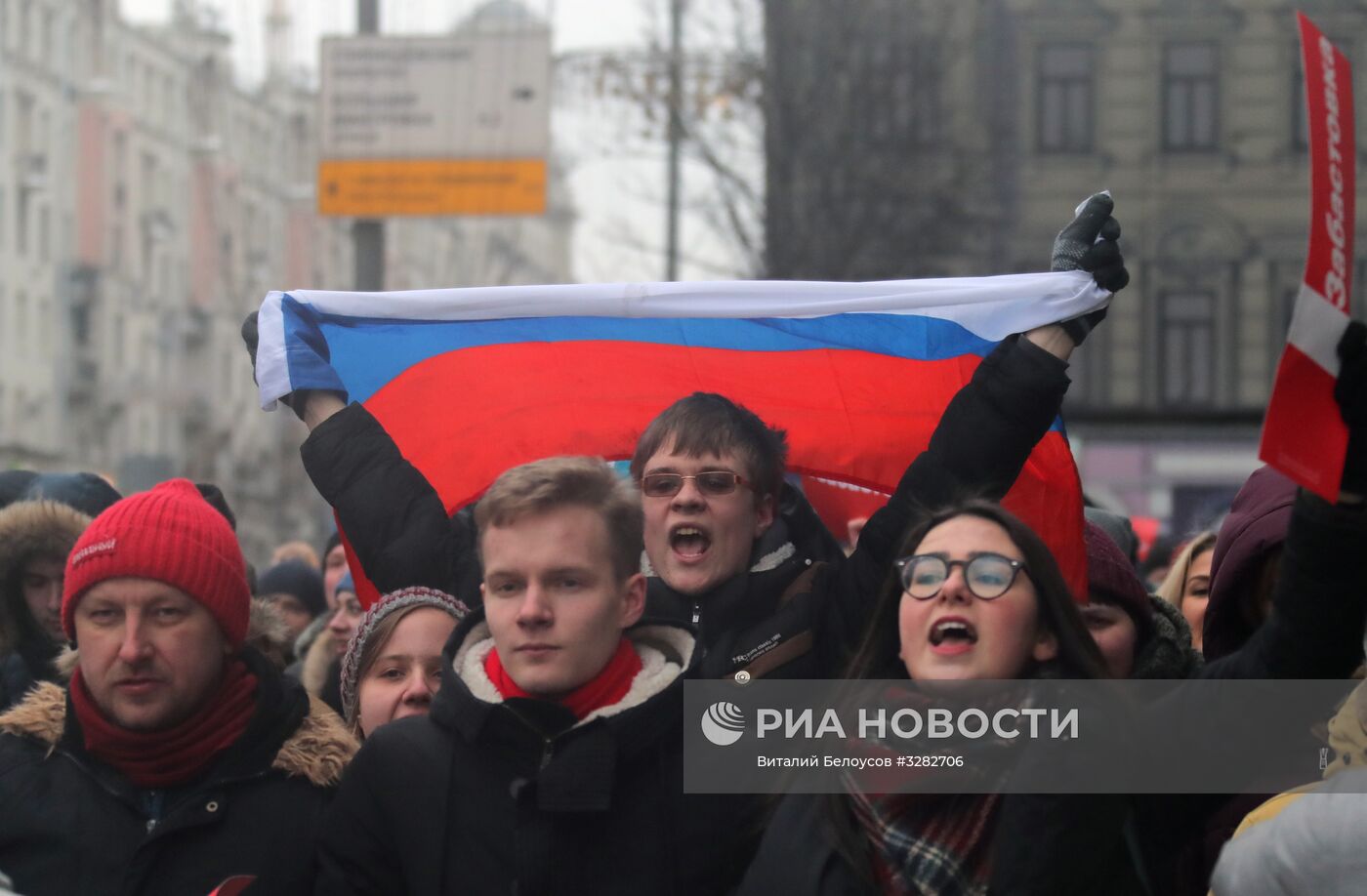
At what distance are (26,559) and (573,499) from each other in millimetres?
2213

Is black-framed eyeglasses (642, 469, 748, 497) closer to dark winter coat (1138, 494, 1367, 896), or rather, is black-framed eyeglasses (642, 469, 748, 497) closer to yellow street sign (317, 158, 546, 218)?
dark winter coat (1138, 494, 1367, 896)

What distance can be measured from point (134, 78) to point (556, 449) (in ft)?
201

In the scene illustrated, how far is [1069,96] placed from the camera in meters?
34.0

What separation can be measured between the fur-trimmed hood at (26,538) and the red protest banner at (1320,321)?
Result: 3.27 m

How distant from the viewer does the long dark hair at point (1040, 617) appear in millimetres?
3217

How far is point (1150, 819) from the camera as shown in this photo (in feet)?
11.0

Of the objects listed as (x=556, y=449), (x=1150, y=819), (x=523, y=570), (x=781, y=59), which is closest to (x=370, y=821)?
(x=523, y=570)

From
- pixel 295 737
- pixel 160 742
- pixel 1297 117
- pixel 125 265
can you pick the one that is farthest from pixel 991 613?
pixel 125 265

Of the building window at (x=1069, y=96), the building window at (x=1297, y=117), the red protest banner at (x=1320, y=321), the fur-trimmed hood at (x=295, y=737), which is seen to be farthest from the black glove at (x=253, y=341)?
the building window at (x=1297, y=117)

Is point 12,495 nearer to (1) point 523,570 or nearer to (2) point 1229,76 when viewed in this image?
(1) point 523,570

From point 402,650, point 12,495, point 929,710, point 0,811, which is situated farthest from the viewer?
point 12,495

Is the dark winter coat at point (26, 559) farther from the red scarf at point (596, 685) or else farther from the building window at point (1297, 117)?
the building window at point (1297, 117)

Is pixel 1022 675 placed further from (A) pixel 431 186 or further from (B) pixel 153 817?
(A) pixel 431 186

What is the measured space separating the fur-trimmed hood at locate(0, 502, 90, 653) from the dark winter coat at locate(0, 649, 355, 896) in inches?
49.7
